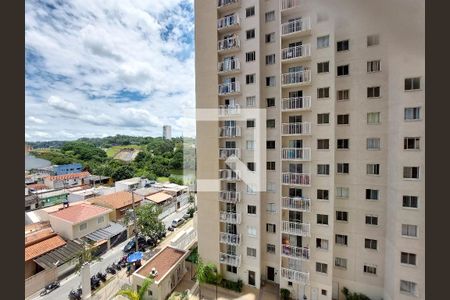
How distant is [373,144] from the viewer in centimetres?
887

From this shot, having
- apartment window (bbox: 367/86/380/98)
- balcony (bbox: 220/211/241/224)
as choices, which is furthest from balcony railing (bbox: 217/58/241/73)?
balcony (bbox: 220/211/241/224)

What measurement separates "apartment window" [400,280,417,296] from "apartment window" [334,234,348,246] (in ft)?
7.02

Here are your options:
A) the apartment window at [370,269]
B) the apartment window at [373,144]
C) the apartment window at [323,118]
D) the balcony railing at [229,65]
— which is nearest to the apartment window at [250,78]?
the balcony railing at [229,65]

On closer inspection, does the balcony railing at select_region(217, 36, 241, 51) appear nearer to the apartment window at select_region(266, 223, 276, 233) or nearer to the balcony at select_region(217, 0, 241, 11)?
the balcony at select_region(217, 0, 241, 11)

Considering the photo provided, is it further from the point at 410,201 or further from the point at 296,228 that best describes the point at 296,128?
the point at 410,201

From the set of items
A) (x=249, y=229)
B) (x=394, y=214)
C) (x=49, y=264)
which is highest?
(x=394, y=214)

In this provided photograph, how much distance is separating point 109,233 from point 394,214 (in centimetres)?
1745

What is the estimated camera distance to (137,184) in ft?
88.5

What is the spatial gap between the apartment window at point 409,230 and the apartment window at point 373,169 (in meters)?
2.16

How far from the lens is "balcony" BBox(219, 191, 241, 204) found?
1061 cm

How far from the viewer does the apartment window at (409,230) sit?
7652 mm

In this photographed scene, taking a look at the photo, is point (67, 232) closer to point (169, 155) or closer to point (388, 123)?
point (169, 155)

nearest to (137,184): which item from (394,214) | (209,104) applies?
(209,104)

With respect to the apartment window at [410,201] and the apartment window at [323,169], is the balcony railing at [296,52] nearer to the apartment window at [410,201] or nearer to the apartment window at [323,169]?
the apartment window at [323,169]
